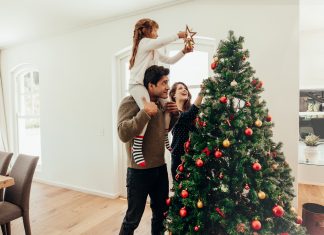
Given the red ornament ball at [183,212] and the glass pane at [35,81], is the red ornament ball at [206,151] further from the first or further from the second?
the glass pane at [35,81]

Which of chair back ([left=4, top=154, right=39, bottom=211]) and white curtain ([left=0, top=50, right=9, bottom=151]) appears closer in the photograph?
chair back ([left=4, top=154, right=39, bottom=211])

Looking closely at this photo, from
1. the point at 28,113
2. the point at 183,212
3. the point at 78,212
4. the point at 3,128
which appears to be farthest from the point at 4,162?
the point at 3,128

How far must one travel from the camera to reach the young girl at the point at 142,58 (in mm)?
1601

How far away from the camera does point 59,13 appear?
10.8ft

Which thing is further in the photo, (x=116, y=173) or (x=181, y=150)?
(x=116, y=173)

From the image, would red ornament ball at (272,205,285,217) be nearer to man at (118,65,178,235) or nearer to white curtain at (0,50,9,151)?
man at (118,65,178,235)

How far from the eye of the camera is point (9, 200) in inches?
94.3

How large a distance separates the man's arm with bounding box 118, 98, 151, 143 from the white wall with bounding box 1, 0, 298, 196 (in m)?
1.57

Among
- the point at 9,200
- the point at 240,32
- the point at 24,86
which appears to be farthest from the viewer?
the point at 24,86

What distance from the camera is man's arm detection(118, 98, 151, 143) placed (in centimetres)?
150

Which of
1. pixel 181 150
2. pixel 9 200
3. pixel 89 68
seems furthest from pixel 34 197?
pixel 181 150

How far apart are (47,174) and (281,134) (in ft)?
12.9

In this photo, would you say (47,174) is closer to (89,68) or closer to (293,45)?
(89,68)

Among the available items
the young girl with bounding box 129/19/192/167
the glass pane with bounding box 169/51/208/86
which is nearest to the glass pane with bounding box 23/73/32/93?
the glass pane with bounding box 169/51/208/86
